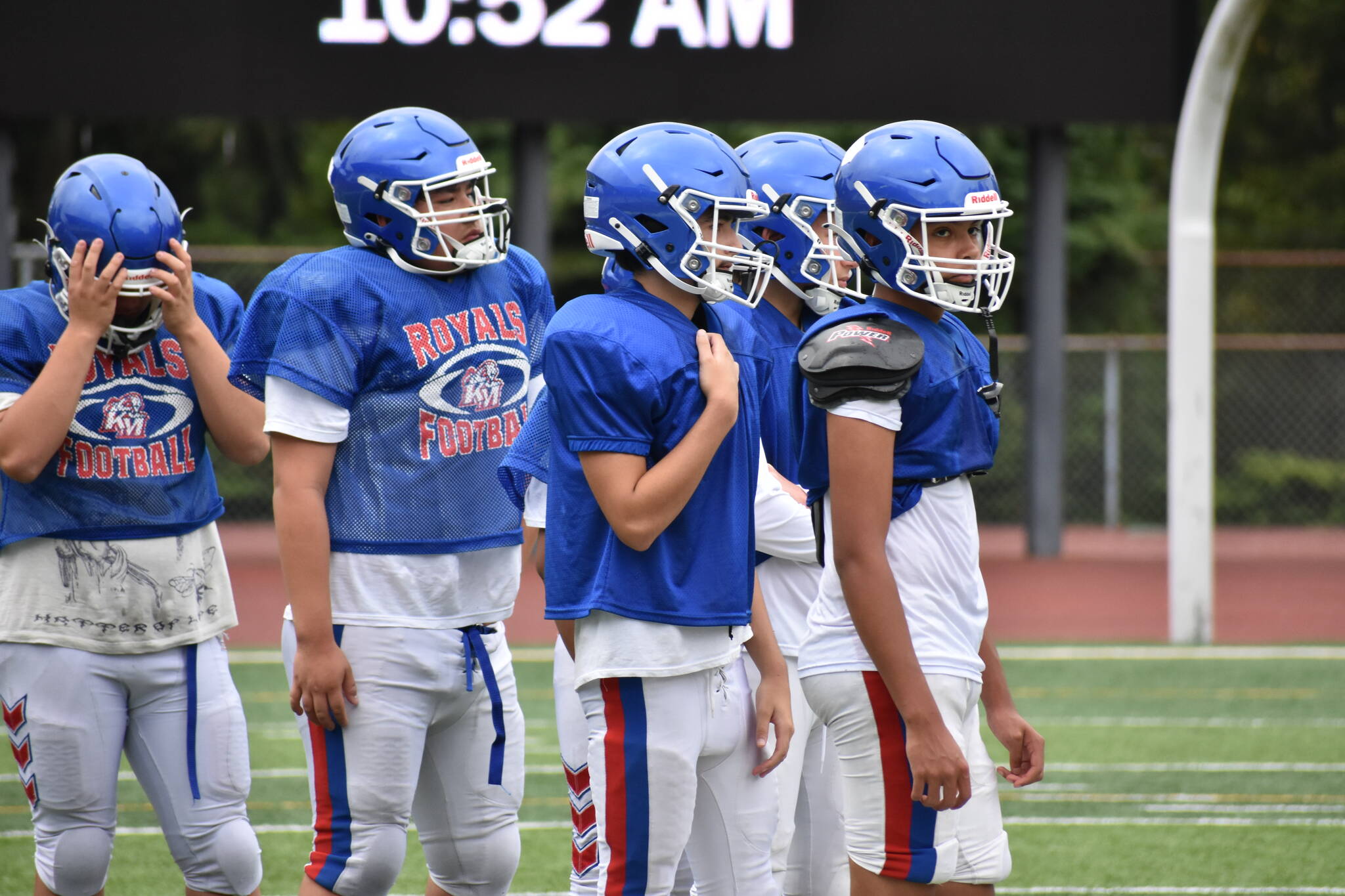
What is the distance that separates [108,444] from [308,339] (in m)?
0.71

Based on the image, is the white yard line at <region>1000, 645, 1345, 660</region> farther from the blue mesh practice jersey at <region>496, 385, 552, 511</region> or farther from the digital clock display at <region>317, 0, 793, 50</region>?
the blue mesh practice jersey at <region>496, 385, 552, 511</region>

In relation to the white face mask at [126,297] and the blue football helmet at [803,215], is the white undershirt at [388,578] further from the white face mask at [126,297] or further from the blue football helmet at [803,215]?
the blue football helmet at [803,215]

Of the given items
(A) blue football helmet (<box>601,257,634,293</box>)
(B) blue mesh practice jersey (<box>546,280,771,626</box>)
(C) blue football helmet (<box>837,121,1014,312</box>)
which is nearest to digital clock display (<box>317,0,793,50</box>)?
(A) blue football helmet (<box>601,257,634,293</box>)

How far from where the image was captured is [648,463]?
120 inches

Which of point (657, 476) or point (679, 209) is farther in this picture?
point (679, 209)

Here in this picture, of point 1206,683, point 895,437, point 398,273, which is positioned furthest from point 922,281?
point 1206,683

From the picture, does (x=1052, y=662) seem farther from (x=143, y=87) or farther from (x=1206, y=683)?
(x=143, y=87)

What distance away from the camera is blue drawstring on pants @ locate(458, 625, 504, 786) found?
3.41 m

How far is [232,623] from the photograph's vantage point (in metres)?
3.87

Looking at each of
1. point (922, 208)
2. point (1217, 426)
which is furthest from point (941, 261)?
point (1217, 426)

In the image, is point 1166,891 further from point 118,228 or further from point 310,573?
point 118,228

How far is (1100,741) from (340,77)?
7.88 meters

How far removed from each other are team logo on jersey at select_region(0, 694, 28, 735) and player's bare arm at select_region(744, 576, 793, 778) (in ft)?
5.32

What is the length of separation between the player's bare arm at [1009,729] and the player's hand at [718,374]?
0.74 m
